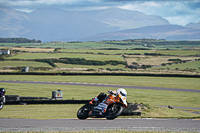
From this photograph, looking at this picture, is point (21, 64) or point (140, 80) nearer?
point (140, 80)

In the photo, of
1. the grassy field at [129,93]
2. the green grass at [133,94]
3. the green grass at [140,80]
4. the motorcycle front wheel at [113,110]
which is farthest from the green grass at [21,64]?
the motorcycle front wheel at [113,110]

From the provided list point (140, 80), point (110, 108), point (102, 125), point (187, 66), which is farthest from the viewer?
point (187, 66)

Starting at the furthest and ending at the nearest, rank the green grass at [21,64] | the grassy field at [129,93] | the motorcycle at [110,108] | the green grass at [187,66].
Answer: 1. the green grass at [187,66]
2. the green grass at [21,64]
3. the grassy field at [129,93]
4. the motorcycle at [110,108]

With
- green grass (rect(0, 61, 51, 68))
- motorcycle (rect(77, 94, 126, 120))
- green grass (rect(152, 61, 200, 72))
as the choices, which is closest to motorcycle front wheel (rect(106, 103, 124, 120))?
motorcycle (rect(77, 94, 126, 120))

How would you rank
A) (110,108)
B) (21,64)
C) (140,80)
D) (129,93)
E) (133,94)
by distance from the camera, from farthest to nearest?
(21,64), (140,80), (129,93), (133,94), (110,108)

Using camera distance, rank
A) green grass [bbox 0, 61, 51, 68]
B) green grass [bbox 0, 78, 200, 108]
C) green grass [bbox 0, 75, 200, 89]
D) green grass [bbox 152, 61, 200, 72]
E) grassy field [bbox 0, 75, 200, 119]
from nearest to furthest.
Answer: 1. grassy field [bbox 0, 75, 200, 119]
2. green grass [bbox 0, 78, 200, 108]
3. green grass [bbox 0, 75, 200, 89]
4. green grass [bbox 0, 61, 51, 68]
5. green grass [bbox 152, 61, 200, 72]

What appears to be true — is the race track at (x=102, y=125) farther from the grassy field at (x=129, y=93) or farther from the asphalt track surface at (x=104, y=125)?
the grassy field at (x=129, y=93)

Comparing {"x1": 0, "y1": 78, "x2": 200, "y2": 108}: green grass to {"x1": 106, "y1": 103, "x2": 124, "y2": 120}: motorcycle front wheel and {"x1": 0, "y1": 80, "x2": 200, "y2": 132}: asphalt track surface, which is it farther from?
{"x1": 106, "y1": 103, "x2": 124, "y2": 120}: motorcycle front wheel

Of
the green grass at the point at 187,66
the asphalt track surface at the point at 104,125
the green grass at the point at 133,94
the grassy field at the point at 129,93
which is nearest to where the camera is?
the asphalt track surface at the point at 104,125

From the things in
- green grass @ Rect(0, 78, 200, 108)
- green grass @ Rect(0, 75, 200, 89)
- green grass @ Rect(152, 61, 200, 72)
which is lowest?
green grass @ Rect(0, 78, 200, 108)

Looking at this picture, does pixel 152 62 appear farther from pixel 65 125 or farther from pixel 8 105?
pixel 65 125

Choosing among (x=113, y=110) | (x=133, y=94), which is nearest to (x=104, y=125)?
(x=113, y=110)

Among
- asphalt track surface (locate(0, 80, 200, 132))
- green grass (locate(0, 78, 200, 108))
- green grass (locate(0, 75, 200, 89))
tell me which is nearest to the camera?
asphalt track surface (locate(0, 80, 200, 132))

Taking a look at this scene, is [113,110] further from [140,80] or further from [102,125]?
[140,80]
